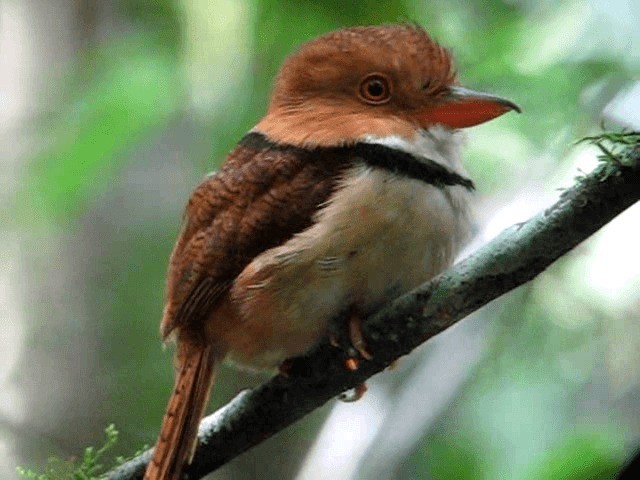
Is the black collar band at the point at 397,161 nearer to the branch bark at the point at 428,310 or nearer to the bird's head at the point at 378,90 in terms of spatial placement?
the bird's head at the point at 378,90

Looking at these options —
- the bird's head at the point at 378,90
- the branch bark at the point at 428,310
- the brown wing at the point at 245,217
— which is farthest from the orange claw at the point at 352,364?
the bird's head at the point at 378,90

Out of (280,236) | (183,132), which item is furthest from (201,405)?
(183,132)

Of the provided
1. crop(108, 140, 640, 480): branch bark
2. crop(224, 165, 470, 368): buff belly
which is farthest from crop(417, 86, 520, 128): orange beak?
crop(108, 140, 640, 480): branch bark

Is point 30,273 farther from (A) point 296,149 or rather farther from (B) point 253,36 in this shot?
(A) point 296,149

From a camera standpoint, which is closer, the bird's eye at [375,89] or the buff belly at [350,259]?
the buff belly at [350,259]

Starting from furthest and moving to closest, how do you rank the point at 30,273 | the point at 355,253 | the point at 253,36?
the point at 30,273 → the point at 253,36 → the point at 355,253

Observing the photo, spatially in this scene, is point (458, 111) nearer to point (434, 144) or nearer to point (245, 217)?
point (434, 144)

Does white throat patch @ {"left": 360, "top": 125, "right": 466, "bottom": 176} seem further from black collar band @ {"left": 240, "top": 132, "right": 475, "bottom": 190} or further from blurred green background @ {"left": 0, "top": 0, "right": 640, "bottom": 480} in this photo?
blurred green background @ {"left": 0, "top": 0, "right": 640, "bottom": 480}
